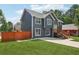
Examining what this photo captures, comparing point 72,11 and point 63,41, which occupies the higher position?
point 72,11

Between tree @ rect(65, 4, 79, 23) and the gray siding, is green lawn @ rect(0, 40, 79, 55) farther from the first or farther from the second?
tree @ rect(65, 4, 79, 23)

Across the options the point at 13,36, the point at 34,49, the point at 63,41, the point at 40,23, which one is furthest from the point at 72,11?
the point at 40,23

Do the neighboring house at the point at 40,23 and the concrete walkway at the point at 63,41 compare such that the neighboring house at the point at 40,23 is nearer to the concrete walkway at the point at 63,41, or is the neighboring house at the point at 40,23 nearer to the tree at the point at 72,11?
the concrete walkway at the point at 63,41

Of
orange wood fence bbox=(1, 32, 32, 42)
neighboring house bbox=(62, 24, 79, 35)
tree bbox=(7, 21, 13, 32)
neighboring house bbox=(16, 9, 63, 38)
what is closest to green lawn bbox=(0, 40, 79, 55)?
orange wood fence bbox=(1, 32, 32, 42)

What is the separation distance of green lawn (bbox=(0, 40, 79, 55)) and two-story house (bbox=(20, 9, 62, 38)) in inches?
34.3

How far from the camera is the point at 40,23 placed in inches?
479

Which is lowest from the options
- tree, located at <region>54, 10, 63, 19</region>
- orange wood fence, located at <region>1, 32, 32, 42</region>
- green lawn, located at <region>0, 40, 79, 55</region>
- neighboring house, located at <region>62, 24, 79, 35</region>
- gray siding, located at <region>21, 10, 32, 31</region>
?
green lawn, located at <region>0, 40, 79, 55</region>

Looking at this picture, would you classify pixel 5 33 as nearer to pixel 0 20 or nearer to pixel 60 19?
pixel 0 20

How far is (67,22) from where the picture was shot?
1011 centimetres

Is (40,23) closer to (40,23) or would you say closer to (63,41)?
(40,23)

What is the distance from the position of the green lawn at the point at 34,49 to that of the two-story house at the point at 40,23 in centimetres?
87

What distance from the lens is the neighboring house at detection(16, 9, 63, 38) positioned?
1058 centimetres

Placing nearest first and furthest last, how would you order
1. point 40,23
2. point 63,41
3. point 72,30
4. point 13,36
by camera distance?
point 13,36
point 63,41
point 72,30
point 40,23

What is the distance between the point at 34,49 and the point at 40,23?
3.18 m
